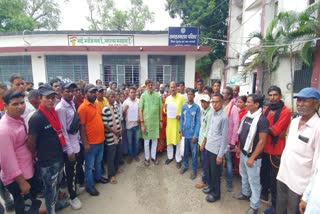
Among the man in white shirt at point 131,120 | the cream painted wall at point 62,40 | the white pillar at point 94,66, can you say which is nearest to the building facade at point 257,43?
the cream painted wall at point 62,40

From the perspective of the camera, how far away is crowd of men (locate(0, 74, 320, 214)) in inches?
83.0

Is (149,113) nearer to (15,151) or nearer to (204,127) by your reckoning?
(204,127)

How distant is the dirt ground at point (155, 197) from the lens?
319 cm

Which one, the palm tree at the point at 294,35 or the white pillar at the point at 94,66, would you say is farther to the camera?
the white pillar at the point at 94,66

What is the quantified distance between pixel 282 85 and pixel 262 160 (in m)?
8.42

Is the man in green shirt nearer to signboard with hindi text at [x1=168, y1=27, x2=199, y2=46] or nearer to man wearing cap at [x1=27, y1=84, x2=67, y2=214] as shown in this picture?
man wearing cap at [x1=27, y1=84, x2=67, y2=214]

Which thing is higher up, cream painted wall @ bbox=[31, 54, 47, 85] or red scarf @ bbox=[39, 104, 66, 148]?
cream painted wall @ bbox=[31, 54, 47, 85]

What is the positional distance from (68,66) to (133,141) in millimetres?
9234

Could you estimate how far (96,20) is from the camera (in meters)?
26.4

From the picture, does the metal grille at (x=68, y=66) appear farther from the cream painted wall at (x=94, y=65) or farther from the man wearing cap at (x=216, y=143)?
the man wearing cap at (x=216, y=143)

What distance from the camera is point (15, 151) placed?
7.32 feet

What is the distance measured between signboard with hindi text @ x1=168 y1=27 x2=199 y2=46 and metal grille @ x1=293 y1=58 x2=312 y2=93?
194 inches

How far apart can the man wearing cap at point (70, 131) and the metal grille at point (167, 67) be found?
29.5ft

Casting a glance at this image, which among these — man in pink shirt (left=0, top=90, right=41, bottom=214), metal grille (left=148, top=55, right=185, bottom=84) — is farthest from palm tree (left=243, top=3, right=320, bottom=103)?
man in pink shirt (left=0, top=90, right=41, bottom=214)
